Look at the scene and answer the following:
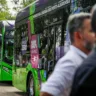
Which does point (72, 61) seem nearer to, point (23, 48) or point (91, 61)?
point (91, 61)

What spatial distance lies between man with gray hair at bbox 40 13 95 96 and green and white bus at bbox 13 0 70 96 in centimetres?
467

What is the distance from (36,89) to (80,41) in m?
7.09

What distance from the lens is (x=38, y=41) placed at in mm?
9273

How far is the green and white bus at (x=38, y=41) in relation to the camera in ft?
25.6

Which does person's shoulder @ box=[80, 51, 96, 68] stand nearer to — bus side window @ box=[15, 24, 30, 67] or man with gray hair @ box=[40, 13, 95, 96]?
man with gray hair @ box=[40, 13, 95, 96]

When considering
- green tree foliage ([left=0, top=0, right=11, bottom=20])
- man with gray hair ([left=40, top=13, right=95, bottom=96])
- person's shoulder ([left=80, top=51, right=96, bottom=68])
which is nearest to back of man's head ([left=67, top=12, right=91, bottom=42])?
man with gray hair ([left=40, top=13, right=95, bottom=96])

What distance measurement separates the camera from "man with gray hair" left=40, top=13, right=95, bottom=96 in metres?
2.49

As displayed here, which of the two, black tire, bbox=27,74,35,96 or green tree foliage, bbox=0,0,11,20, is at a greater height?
green tree foliage, bbox=0,0,11,20

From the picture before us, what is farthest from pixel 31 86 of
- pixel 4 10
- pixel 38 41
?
pixel 4 10

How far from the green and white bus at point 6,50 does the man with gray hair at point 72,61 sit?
13.5 m

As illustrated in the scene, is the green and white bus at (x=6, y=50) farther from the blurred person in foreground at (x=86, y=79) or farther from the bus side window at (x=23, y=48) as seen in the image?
the blurred person in foreground at (x=86, y=79)

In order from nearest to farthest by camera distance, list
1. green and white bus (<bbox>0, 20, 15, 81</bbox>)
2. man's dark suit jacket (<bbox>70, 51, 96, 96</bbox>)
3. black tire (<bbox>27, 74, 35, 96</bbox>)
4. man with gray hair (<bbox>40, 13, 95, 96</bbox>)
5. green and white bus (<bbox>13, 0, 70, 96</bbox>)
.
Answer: man's dark suit jacket (<bbox>70, 51, 96, 96</bbox>) < man with gray hair (<bbox>40, 13, 95, 96</bbox>) < green and white bus (<bbox>13, 0, 70, 96</bbox>) < black tire (<bbox>27, 74, 35, 96</bbox>) < green and white bus (<bbox>0, 20, 15, 81</bbox>)

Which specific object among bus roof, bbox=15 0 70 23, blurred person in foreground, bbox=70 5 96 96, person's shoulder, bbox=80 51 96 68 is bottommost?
blurred person in foreground, bbox=70 5 96 96

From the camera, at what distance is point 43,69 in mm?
8844
